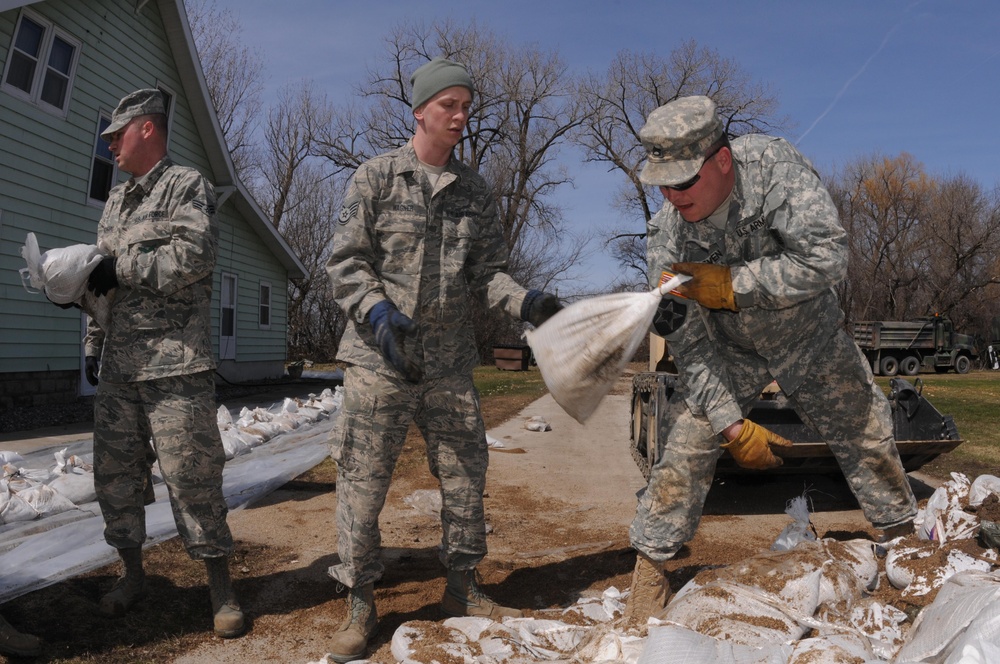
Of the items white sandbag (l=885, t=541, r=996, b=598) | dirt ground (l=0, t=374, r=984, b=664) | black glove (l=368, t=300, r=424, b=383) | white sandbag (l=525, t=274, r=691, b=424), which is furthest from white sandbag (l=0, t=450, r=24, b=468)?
white sandbag (l=885, t=541, r=996, b=598)

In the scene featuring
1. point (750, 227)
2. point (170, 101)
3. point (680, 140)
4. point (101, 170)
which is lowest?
point (750, 227)

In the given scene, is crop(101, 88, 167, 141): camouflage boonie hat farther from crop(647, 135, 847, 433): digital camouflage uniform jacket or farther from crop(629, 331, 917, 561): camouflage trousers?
crop(629, 331, 917, 561): camouflage trousers

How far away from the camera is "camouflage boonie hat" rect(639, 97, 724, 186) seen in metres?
2.73

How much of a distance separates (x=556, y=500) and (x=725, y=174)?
3.47m

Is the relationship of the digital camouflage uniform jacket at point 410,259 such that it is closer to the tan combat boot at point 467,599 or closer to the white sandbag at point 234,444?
the tan combat boot at point 467,599

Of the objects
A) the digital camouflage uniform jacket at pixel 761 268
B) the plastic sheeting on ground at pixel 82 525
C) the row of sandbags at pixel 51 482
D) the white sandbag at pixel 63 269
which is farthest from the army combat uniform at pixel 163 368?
the digital camouflage uniform jacket at pixel 761 268

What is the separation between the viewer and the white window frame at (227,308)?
16450 mm

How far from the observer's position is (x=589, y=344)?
9.04 feet

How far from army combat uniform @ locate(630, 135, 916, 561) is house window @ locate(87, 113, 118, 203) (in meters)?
10.9

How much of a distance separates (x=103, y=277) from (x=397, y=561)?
2.05 m

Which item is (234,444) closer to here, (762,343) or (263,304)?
(762,343)

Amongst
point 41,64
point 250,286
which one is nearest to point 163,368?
point 41,64

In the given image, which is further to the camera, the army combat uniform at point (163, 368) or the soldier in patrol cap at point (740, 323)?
the army combat uniform at point (163, 368)

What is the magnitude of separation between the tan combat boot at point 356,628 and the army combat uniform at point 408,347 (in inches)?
2.5
